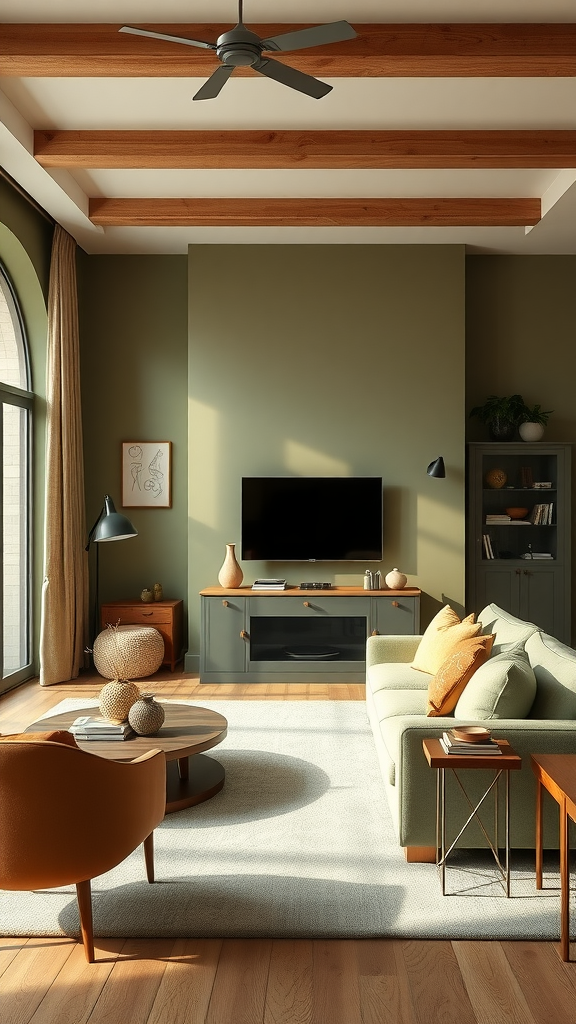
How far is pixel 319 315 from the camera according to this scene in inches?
250

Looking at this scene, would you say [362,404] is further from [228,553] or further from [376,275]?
[228,553]

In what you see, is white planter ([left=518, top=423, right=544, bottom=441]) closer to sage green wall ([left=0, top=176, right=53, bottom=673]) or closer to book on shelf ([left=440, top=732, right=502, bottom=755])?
sage green wall ([left=0, top=176, right=53, bottom=673])

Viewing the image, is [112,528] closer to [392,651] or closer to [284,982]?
[392,651]

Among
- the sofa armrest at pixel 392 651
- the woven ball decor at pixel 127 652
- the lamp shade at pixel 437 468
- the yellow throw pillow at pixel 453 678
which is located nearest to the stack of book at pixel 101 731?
the yellow throw pillow at pixel 453 678

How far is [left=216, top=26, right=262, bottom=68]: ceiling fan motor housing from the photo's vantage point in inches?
109

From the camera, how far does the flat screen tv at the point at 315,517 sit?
6.25 meters

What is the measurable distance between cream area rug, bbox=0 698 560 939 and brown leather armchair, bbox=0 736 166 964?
0.34 m

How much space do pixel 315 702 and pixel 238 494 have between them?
1827 millimetres

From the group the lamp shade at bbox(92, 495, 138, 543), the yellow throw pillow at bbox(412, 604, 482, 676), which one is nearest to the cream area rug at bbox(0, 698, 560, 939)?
the yellow throw pillow at bbox(412, 604, 482, 676)

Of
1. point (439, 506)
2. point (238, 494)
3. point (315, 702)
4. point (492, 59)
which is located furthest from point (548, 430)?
point (492, 59)

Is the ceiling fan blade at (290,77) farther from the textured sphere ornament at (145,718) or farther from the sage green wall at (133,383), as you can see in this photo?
the sage green wall at (133,383)

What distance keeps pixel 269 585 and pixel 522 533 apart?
2133mm

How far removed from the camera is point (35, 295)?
19.2 ft

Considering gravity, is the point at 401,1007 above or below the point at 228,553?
below
